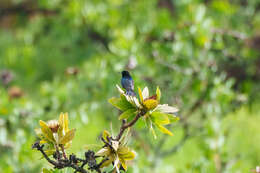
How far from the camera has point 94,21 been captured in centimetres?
175

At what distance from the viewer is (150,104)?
1.39ft

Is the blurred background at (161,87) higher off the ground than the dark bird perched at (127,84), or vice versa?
the blurred background at (161,87)

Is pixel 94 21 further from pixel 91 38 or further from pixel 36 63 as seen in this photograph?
pixel 36 63

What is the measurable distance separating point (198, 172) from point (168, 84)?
0.32 metres

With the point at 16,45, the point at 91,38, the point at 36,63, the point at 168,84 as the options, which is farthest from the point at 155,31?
the point at 16,45

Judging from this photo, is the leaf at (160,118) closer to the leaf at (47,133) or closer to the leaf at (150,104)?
the leaf at (150,104)

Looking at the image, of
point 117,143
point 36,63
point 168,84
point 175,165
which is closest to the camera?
point 117,143

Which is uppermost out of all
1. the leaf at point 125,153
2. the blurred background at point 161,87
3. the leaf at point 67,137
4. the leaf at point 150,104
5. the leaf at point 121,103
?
the blurred background at point 161,87

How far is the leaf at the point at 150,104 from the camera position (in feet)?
1.37

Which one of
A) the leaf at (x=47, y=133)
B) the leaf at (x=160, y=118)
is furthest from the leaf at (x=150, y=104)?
the leaf at (x=47, y=133)

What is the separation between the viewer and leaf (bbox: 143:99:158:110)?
0.42 metres

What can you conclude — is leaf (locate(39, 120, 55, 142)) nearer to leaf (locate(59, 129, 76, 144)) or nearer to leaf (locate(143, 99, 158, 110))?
leaf (locate(59, 129, 76, 144))

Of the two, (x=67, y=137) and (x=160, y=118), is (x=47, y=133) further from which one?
(x=160, y=118)

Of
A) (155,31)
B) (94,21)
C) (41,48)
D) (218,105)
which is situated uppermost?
(41,48)
